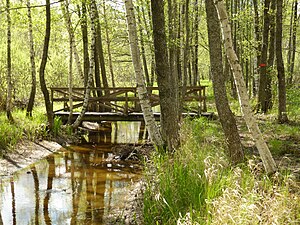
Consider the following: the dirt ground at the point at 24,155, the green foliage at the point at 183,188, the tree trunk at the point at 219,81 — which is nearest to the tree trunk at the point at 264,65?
the tree trunk at the point at 219,81

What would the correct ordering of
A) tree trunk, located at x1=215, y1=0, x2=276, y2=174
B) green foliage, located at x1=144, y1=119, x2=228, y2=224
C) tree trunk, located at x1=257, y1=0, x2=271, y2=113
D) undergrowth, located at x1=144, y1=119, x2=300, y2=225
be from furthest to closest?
tree trunk, located at x1=257, y1=0, x2=271, y2=113, tree trunk, located at x1=215, y1=0, x2=276, y2=174, green foliage, located at x1=144, y1=119, x2=228, y2=224, undergrowth, located at x1=144, y1=119, x2=300, y2=225

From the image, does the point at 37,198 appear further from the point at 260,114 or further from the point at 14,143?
the point at 260,114

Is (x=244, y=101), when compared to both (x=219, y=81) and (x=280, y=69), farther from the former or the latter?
(x=280, y=69)

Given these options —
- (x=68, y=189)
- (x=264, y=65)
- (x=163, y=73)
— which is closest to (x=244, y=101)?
(x=163, y=73)

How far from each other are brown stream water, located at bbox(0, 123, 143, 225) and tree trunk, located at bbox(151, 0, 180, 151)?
47.2 inches

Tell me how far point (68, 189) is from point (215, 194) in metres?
4.47

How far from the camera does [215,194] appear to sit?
392 centimetres

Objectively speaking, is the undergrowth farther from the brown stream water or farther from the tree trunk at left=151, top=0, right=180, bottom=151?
the brown stream water

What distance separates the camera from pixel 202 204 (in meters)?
4.16

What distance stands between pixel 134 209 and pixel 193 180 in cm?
139

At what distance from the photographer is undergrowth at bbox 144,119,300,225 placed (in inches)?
126

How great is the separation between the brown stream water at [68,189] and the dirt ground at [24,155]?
234mm

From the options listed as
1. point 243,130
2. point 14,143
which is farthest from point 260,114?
point 14,143

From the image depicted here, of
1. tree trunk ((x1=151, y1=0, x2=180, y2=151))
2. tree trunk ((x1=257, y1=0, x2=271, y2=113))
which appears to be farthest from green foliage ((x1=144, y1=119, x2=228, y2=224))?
tree trunk ((x1=257, y1=0, x2=271, y2=113))
